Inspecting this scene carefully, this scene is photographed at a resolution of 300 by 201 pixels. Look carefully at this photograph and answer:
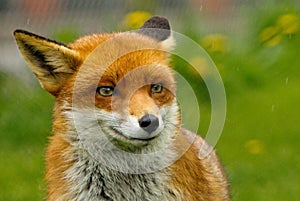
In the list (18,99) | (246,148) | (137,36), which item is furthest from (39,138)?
(137,36)

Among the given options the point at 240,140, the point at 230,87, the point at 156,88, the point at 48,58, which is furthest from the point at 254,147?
the point at 48,58

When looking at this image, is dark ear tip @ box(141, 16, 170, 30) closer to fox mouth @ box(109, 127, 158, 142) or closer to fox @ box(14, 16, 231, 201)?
fox @ box(14, 16, 231, 201)

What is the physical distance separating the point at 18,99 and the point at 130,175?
153 inches

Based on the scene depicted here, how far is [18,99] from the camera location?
9.77 m

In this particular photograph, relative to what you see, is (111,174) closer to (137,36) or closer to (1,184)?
(137,36)

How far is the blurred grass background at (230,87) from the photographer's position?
28.8 feet

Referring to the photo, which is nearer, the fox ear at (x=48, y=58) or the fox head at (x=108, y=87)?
the fox head at (x=108, y=87)

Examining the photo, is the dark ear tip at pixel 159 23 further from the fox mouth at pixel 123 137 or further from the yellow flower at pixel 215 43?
the yellow flower at pixel 215 43

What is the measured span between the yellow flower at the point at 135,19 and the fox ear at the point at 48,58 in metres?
3.85

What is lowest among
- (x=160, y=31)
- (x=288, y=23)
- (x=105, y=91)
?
(x=105, y=91)

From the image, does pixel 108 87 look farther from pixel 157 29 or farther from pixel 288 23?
pixel 288 23

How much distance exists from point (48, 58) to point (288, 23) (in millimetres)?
4953

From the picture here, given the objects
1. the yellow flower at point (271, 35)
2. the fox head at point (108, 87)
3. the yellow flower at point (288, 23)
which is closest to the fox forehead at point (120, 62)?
the fox head at point (108, 87)

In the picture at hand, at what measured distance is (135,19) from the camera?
1020 cm
